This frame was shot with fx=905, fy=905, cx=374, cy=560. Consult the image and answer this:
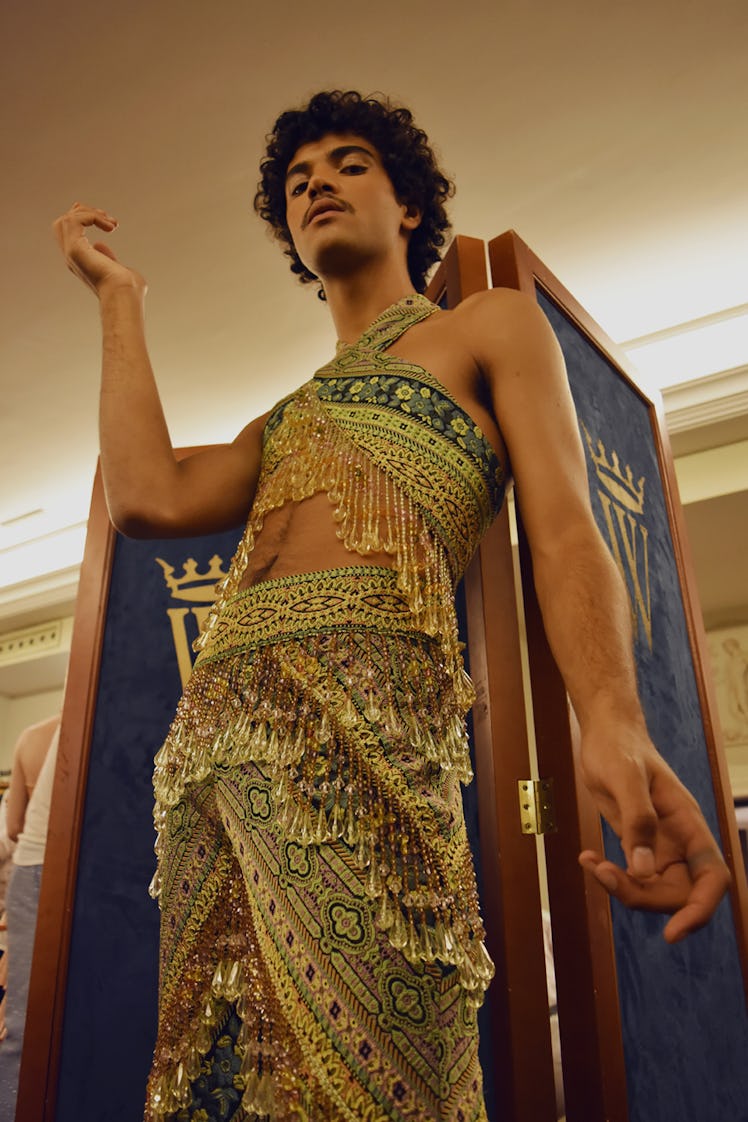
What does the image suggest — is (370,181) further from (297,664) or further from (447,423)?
(297,664)

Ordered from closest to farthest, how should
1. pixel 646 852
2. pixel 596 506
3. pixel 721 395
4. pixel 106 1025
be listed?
pixel 646 852
pixel 596 506
pixel 106 1025
pixel 721 395

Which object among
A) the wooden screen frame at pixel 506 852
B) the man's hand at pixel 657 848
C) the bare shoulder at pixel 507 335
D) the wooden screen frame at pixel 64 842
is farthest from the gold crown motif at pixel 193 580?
the man's hand at pixel 657 848

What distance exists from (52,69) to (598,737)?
2.60m

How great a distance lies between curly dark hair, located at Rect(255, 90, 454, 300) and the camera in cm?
139

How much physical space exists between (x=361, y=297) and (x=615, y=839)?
33.1 inches

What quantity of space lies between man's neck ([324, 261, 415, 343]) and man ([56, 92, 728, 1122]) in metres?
0.07

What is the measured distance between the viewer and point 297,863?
742 millimetres

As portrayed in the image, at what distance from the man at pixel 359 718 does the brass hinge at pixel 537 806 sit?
0.39 meters

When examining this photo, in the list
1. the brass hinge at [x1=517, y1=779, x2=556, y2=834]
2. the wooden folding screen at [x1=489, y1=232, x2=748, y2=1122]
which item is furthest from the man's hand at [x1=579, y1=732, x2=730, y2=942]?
the brass hinge at [x1=517, y1=779, x2=556, y2=834]

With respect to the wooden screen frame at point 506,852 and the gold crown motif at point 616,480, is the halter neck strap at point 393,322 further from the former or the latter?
the gold crown motif at point 616,480

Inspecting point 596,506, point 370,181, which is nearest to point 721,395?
point 596,506

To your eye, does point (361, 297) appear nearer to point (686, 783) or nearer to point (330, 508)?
point (330, 508)

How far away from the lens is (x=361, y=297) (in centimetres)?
125

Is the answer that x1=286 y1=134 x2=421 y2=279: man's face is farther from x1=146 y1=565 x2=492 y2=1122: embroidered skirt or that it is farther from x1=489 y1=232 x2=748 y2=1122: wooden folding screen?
x1=146 y1=565 x2=492 y2=1122: embroidered skirt
